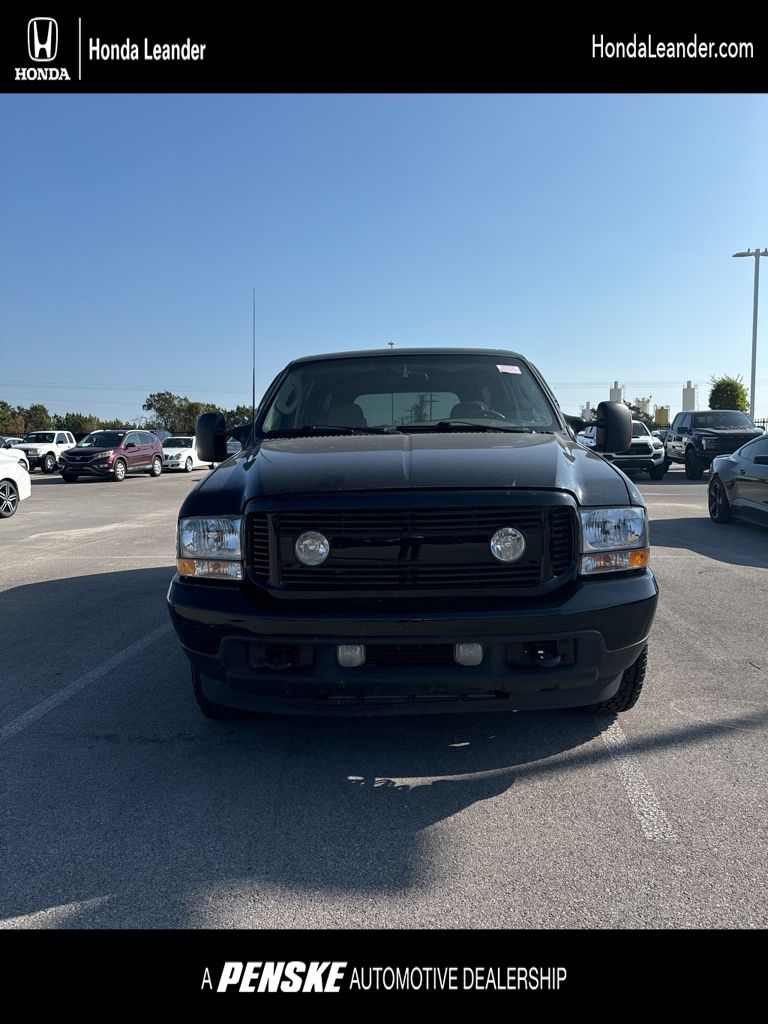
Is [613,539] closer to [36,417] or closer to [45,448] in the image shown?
[45,448]

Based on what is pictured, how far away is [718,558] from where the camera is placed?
8.23m

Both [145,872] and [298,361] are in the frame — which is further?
[298,361]

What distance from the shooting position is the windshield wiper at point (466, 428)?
13.2 feet

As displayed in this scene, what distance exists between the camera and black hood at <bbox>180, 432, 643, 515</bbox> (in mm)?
3043

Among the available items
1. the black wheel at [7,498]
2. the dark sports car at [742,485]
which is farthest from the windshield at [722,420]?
the black wheel at [7,498]

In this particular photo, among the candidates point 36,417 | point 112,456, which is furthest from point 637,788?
point 36,417

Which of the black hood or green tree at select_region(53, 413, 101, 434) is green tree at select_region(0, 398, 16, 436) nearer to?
green tree at select_region(53, 413, 101, 434)

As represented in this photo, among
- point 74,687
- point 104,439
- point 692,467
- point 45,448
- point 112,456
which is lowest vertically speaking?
point 74,687

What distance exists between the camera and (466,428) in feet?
13.2

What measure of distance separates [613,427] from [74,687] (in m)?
3.39
